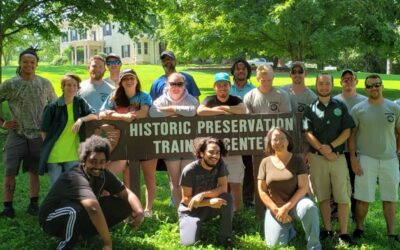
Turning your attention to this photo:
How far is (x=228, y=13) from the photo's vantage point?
15.9m

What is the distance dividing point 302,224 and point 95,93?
3074 mm

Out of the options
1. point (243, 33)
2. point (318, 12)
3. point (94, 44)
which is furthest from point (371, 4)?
point (94, 44)

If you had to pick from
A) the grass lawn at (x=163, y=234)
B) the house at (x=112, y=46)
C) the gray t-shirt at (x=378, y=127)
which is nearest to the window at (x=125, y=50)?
the house at (x=112, y=46)

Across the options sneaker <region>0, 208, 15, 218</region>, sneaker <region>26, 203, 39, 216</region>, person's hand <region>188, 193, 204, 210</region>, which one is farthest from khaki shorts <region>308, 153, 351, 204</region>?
sneaker <region>0, 208, 15, 218</region>

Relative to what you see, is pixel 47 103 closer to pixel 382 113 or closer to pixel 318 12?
pixel 382 113

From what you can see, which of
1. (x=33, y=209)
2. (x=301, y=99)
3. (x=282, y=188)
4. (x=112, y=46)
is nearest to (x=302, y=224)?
(x=282, y=188)

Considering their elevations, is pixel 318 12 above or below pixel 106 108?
above

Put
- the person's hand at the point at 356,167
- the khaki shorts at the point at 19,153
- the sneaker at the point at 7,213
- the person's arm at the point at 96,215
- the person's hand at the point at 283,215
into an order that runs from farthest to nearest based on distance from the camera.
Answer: the sneaker at the point at 7,213, the khaki shorts at the point at 19,153, the person's hand at the point at 356,167, the person's hand at the point at 283,215, the person's arm at the point at 96,215

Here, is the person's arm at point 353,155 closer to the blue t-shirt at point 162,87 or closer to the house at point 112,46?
the blue t-shirt at point 162,87

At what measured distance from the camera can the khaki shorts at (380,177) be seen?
5180mm

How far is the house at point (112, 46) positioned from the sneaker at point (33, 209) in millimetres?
39921

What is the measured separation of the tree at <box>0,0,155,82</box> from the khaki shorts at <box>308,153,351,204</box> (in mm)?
8190

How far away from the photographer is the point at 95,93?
6.20m

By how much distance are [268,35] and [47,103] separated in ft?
38.4
